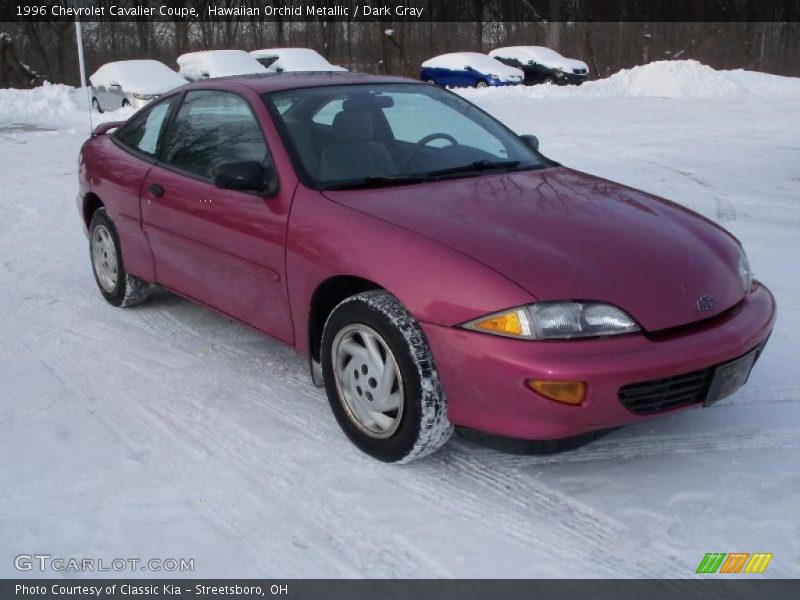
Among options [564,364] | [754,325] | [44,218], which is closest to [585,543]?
[564,364]

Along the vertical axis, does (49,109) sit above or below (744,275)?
above

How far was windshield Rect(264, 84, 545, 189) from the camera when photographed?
12.4 ft

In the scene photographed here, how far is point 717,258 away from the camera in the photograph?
3.31 meters

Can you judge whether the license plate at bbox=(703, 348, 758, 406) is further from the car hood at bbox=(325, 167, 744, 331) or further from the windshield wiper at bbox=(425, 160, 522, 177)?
the windshield wiper at bbox=(425, 160, 522, 177)

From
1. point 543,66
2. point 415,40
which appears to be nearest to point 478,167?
point 543,66

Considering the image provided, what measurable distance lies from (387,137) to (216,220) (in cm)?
91

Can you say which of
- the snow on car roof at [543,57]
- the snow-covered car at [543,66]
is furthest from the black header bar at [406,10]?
the snow-covered car at [543,66]

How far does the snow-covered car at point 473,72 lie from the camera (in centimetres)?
2167

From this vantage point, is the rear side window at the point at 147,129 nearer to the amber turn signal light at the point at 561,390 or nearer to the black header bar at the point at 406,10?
the amber turn signal light at the point at 561,390

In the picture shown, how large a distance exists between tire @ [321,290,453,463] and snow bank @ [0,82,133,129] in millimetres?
13225

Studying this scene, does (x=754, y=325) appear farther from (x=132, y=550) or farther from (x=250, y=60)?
(x=250, y=60)

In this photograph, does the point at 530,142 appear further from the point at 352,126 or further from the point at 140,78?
the point at 140,78

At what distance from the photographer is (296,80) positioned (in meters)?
4.39

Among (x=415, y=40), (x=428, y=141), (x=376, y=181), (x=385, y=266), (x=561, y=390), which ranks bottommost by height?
(x=561, y=390)
